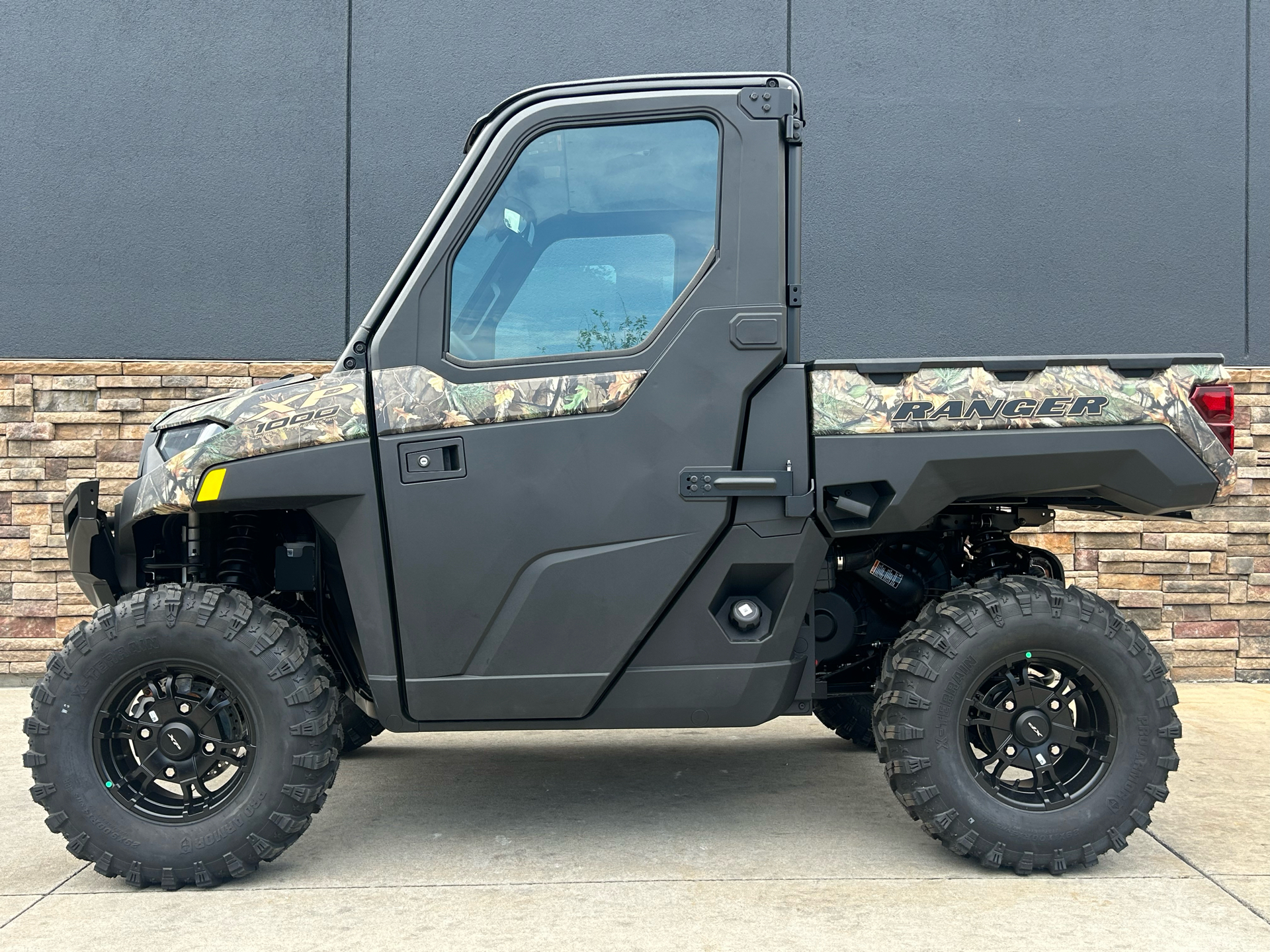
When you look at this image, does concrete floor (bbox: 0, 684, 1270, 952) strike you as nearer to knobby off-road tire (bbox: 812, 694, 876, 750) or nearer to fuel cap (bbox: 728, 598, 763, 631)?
knobby off-road tire (bbox: 812, 694, 876, 750)

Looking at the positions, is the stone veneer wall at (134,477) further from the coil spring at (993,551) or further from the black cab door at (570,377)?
the black cab door at (570,377)

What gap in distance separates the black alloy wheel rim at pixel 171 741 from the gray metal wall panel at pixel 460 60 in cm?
367

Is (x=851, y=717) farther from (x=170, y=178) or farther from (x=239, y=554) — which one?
(x=170, y=178)

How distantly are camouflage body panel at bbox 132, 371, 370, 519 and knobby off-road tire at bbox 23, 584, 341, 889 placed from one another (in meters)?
0.34

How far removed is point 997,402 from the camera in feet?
11.1

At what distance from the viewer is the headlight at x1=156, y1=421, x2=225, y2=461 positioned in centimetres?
351

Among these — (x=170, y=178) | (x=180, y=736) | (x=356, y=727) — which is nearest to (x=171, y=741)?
(x=180, y=736)

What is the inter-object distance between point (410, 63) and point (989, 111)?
377 cm

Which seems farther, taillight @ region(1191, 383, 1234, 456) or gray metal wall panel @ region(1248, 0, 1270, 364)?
gray metal wall panel @ region(1248, 0, 1270, 364)

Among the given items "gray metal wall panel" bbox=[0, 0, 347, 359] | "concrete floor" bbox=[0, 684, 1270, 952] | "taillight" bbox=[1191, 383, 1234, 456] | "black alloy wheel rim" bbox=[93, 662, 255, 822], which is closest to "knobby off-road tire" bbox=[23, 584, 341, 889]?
"black alloy wheel rim" bbox=[93, 662, 255, 822]

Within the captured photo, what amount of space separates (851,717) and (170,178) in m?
5.35

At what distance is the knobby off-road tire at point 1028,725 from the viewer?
11.0 feet

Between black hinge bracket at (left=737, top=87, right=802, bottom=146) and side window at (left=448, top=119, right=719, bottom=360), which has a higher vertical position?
black hinge bracket at (left=737, top=87, right=802, bottom=146)

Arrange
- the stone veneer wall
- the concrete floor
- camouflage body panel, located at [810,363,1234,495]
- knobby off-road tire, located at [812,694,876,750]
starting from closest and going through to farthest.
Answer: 1. the concrete floor
2. camouflage body panel, located at [810,363,1234,495]
3. knobby off-road tire, located at [812,694,876,750]
4. the stone veneer wall
